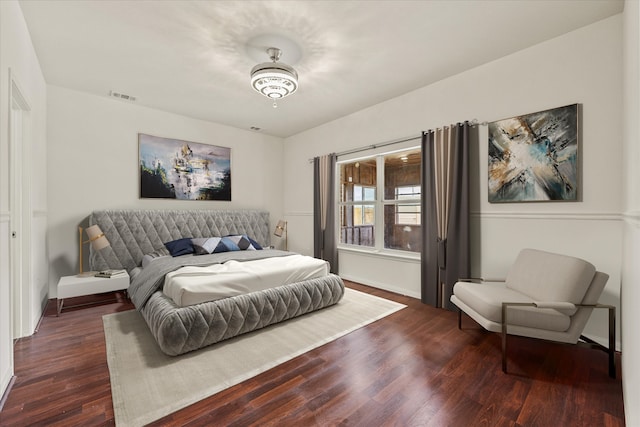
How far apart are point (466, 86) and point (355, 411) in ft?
11.4

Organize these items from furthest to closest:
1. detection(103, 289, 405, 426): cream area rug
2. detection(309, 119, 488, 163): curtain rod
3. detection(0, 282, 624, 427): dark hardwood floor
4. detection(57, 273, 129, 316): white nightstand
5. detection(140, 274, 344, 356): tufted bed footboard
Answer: detection(309, 119, 488, 163): curtain rod < detection(57, 273, 129, 316): white nightstand < detection(140, 274, 344, 356): tufted bed footboard < detection(103, 289, 405, 426): cream area rug < detection(0, 282, 624, 427): dark hardwood floor

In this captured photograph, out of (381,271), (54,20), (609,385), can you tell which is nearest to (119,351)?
(54,20)

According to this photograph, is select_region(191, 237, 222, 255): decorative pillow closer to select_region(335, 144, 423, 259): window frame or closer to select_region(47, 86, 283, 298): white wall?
select_region(47, 86, 283, 298): white wall

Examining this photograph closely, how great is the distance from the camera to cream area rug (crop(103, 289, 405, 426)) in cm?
172

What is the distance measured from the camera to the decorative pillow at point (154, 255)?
12.0ft

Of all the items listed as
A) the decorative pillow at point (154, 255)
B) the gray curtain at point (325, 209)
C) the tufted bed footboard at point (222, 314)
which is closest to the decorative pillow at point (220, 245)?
the decorative pillow at point (154, 255)

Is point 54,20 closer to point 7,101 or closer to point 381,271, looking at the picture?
point 7,101

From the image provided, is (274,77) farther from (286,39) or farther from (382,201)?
(382,201)

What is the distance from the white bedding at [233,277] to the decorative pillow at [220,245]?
3.04 feet

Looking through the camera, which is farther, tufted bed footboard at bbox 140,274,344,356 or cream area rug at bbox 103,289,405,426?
tufted bed footboard at bbox 140,274,344,356

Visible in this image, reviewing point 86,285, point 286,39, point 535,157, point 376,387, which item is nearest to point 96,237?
point 86,285

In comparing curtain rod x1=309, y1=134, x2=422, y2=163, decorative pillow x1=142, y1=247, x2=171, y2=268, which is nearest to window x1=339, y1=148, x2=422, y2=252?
curtain rod x1=309, y1=134, x2=422, y2=163

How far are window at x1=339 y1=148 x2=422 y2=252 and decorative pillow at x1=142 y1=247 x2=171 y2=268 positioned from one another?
284 cm

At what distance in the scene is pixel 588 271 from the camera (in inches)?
81.9
